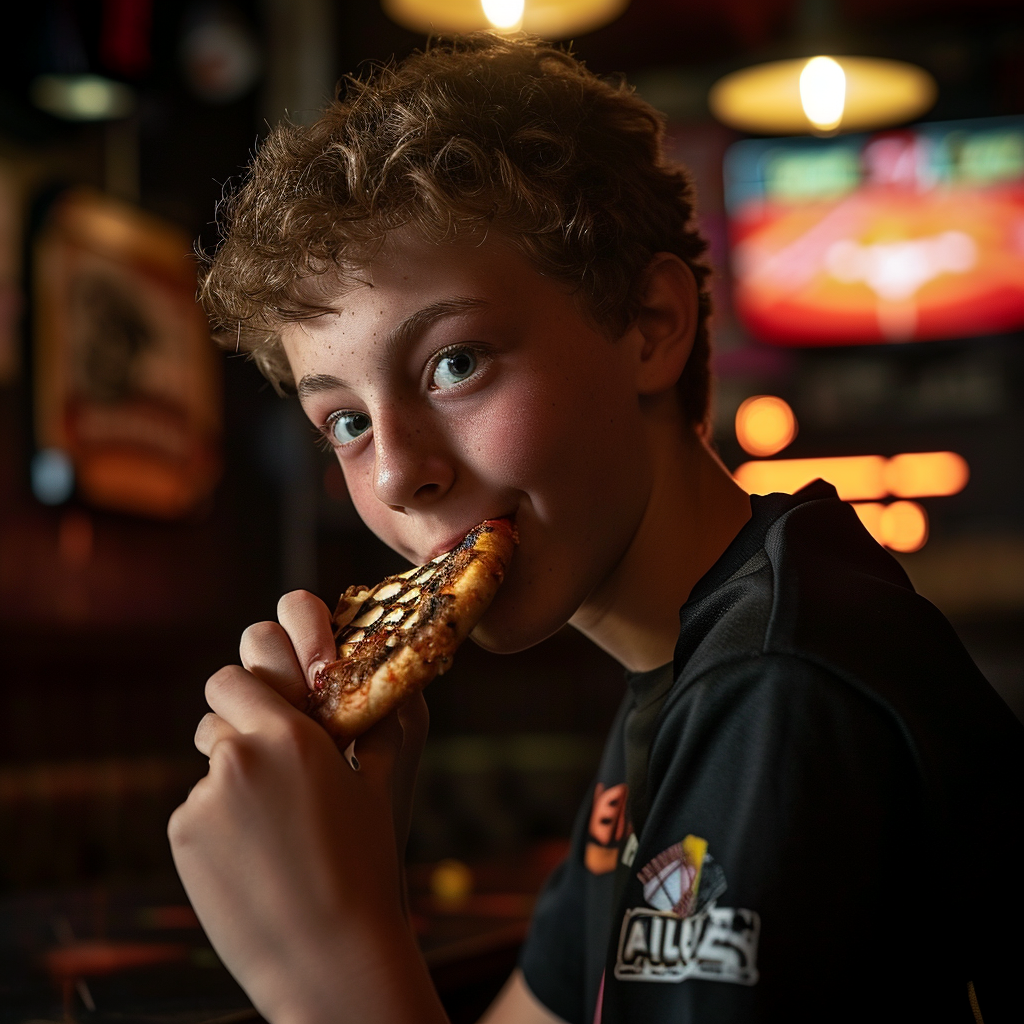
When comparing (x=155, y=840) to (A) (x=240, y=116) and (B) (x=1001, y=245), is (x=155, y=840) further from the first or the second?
(B) (x=1001, y=245)

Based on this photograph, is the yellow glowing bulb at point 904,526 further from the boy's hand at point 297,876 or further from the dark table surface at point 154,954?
the boy's hand at point 297,876

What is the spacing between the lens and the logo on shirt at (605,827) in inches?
52.6

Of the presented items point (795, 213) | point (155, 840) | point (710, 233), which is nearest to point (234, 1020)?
point (155, 840)

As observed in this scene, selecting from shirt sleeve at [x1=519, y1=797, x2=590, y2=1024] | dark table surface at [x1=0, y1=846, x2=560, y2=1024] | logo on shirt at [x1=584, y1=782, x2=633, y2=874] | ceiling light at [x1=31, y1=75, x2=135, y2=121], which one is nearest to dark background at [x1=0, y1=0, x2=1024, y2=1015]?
ceiling light at [x1=31, y1=75, x2=135, y2=121]

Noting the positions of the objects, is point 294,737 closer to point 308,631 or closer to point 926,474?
point 308,631

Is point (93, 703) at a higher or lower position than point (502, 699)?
higher

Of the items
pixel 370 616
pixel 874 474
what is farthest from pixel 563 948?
pixel 874 474

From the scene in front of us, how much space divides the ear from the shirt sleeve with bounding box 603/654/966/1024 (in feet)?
1.32

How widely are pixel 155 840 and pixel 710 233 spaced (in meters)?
3.55

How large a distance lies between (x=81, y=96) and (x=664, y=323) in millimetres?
2988

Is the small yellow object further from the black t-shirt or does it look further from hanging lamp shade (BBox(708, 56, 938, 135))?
hanging lamp shade (BBox(708, 56, 938, 135))

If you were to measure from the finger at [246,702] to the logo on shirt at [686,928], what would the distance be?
0.95 feet

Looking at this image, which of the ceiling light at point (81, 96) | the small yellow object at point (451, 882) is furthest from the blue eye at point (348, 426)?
the ceiling light at point (81, 96)

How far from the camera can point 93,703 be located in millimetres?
4180
